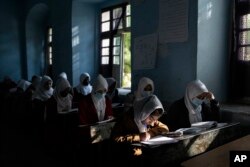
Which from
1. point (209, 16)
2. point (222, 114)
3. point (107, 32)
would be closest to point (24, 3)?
point (107, 32)

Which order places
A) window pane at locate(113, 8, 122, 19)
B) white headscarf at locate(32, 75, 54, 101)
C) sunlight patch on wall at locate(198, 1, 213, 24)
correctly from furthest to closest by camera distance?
window pane at locate(113, 8, 122, 19), white headscarf at locate(32, 75, 54, 101), sunlight patch on wall at locate(198, 1, 213, 24)

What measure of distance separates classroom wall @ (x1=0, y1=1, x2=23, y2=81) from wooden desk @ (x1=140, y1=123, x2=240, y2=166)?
7.47 metres

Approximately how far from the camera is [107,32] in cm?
575

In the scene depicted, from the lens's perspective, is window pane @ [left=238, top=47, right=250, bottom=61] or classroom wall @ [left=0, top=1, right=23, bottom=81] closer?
window pane @ [left=238, top=47, right=250, bottom=61]

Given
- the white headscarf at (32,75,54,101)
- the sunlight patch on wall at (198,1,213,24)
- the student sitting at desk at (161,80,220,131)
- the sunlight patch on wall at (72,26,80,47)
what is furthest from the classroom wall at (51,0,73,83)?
the student sitting at desk at (161,80,220,131)

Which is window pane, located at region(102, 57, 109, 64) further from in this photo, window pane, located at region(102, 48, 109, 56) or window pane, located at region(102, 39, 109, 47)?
window pane, located at region(102, 39, 109, 47)

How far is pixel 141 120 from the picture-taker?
2.28 meters

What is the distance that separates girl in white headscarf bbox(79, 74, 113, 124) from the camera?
11.1 feet

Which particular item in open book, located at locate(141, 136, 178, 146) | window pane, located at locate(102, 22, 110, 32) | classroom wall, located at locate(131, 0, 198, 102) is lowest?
open book, located at locate(141, 136, 178, 146)

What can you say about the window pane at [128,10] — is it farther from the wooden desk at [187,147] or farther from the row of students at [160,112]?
the wooden desk at [187,147]

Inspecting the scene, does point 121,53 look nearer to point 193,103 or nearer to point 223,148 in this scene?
point 193,103

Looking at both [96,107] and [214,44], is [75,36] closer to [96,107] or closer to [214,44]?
[96,107]

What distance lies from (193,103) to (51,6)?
5.00 meters

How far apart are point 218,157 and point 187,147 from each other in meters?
0.28
